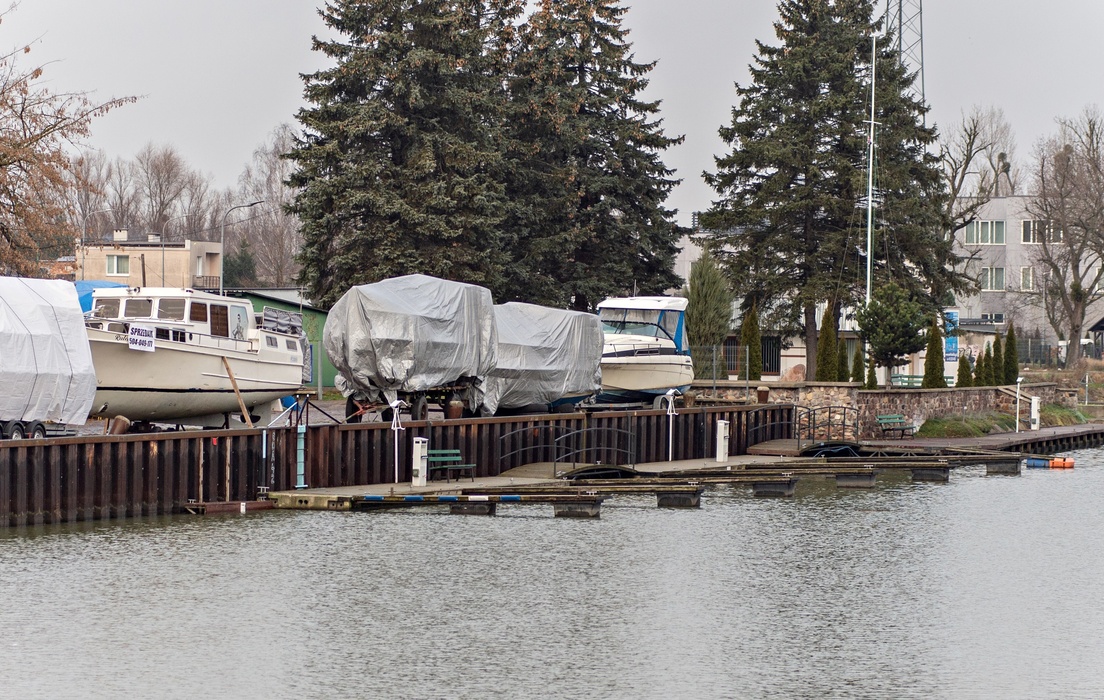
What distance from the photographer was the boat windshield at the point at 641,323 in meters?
43.2

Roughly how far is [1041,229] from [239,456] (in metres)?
61.2

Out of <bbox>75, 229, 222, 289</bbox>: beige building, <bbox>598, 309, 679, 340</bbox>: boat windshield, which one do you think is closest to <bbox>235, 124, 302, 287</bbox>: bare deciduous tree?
<bbox>75, 229, 222, 289</bbox>: beige building

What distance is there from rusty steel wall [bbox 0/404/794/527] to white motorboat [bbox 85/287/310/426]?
2852mm

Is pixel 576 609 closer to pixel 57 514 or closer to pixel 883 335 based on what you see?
pixel 57 514

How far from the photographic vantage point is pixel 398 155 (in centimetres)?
4922

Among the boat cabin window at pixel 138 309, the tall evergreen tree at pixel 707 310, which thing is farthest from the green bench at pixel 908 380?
the boat cabin window at pixel 138 309

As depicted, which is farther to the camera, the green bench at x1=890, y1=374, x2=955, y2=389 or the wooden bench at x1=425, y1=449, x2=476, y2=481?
the green bench at x1=890, y1=374, x2=955, y2=389

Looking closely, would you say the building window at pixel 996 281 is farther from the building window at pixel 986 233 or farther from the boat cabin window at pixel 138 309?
the boat cabin window at pixel 138 309

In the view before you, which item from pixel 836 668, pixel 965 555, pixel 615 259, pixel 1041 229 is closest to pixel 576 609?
pixel 836 668

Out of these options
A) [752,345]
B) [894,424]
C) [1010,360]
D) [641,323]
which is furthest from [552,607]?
[1010,360]

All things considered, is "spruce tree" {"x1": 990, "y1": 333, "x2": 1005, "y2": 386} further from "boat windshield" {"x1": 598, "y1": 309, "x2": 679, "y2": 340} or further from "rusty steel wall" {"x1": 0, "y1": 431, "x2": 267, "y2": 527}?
"rusty steel wall" {"x1": 0, "y1": 431, "x2": 267, "y2": 527}

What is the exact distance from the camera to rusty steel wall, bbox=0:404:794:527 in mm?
23891

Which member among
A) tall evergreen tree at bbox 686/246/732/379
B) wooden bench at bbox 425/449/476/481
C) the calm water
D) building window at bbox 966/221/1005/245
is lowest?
the calm water

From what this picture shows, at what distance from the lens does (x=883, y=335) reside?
4834 cm
